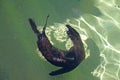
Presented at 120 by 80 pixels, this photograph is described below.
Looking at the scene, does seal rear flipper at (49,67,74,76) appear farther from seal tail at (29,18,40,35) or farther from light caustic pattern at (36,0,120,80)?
seal tail at (29,18,40,35)

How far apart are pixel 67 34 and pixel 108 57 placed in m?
0.66

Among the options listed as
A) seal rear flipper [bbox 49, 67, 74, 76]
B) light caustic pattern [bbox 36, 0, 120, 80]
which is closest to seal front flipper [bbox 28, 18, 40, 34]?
light caustic pattern [bbox 36, 0, 120, 80]

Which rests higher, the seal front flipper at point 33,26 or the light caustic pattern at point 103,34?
the seal front flipper at point 33,26

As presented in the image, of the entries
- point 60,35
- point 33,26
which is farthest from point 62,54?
point 33,26

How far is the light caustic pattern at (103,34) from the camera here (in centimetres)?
399

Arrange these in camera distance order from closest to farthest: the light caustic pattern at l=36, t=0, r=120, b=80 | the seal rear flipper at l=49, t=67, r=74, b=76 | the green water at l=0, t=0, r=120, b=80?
the seal rear flipper at l=49, t=67, r=74, b=76
the green water at l=0, t=0, r=120, b=80
the light caustic pattern at l=36, t=0, r=120, b=80

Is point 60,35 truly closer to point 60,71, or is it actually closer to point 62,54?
point 62,54

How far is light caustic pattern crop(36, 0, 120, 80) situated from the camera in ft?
13.1

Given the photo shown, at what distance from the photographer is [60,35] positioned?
4195 mm

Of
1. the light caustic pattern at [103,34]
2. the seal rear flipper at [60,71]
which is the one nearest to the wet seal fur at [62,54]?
the seal rear flipper at [60,71]

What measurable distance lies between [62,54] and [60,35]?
0.48 metres

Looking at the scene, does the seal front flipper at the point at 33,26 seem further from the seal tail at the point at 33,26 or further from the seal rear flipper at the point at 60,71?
the seal rear flipper at the point at 60,71

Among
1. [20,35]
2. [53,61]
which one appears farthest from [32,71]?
[20,35]

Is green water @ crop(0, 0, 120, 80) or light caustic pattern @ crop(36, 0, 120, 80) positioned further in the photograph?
light caustic pattern @ crop(36, 0, 120, 80)
